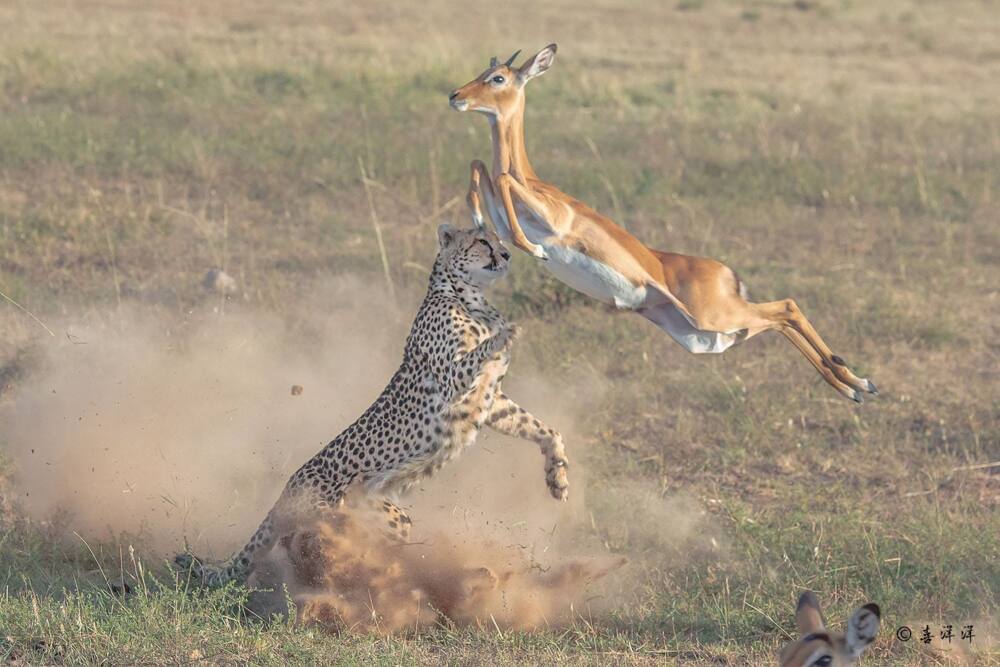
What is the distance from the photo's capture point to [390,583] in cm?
550

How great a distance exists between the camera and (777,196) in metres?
12.1

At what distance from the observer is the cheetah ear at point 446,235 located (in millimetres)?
5781

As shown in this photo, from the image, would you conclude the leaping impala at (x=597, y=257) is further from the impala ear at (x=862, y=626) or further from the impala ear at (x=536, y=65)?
the impala ear at (x=862, y=626)

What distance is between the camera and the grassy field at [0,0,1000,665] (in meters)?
5.70

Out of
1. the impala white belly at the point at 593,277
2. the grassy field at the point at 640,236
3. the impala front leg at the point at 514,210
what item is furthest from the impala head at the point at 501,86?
the grassy field at the point at 640,236

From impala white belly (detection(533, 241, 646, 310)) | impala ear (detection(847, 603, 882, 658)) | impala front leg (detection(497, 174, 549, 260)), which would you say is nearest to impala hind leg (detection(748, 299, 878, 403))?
impala white belly (detection(533, 241, 646, 310))

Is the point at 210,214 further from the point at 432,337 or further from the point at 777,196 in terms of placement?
the point at 432,337

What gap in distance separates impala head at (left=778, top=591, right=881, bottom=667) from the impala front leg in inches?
63.0

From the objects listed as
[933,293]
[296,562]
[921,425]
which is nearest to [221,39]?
[933,293]

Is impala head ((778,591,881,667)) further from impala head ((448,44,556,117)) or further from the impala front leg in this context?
impala head ((448,44,556,117))

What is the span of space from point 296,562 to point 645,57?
15.0m

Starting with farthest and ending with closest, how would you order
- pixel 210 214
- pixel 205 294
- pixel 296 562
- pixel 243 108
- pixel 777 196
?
pixel 243 108 → pixel 777 196 → pixel 210 214 → pixel 205 294 → pixel 296 562

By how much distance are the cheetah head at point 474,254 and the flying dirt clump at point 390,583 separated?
1.01 metres

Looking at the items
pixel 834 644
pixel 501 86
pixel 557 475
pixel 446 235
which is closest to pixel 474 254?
pixel 446 235
